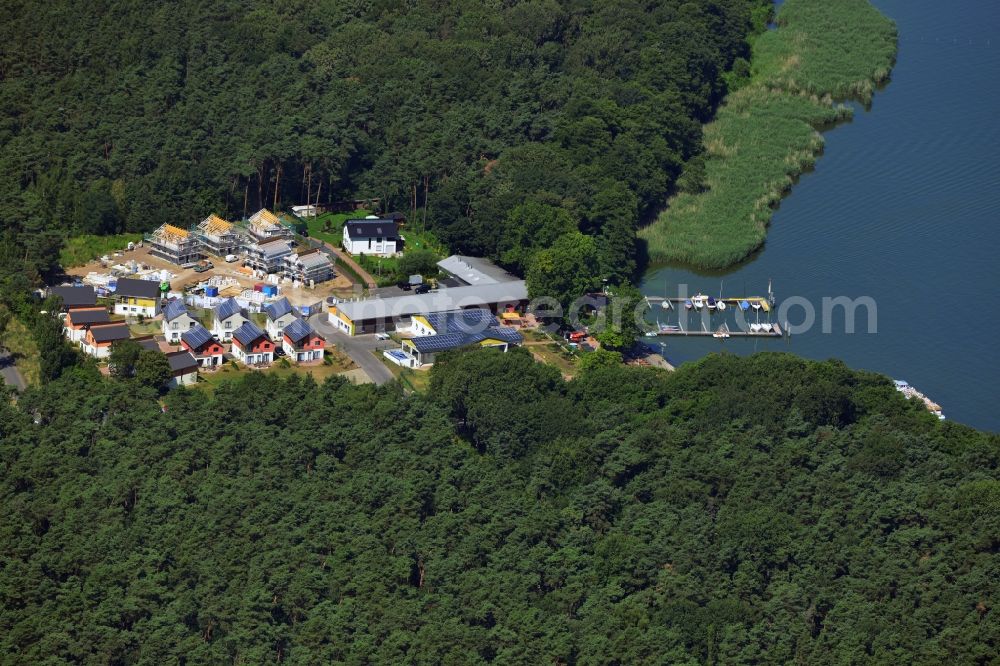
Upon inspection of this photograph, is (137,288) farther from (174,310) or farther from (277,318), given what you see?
(277,318)

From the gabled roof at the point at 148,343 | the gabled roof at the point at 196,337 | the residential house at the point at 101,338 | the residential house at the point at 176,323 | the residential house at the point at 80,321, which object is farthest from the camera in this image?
the residential house at the point at 176,323

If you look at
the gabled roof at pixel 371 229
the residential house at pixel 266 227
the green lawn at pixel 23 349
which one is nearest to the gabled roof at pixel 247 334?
the green lawn at pixel 23 349

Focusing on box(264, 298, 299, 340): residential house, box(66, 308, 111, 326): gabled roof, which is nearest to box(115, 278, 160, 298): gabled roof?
box(66, 308, 111, 326): gabled roof

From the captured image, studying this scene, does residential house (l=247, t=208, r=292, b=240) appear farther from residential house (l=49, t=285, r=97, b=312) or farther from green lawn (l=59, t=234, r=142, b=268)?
residential house (l=49, t=285, r=97, b=312)

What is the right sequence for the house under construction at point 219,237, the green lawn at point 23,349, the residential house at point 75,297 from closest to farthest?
the green lawn at point 23,349, the residential house at point 75,297, the house under construction at point 219,237

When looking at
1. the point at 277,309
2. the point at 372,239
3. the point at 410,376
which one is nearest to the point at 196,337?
the point at 277,309

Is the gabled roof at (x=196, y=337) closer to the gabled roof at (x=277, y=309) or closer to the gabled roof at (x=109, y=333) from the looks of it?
the gabled roof at (x=109, y=333)

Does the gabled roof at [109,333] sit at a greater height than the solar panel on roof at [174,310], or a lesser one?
lesser
